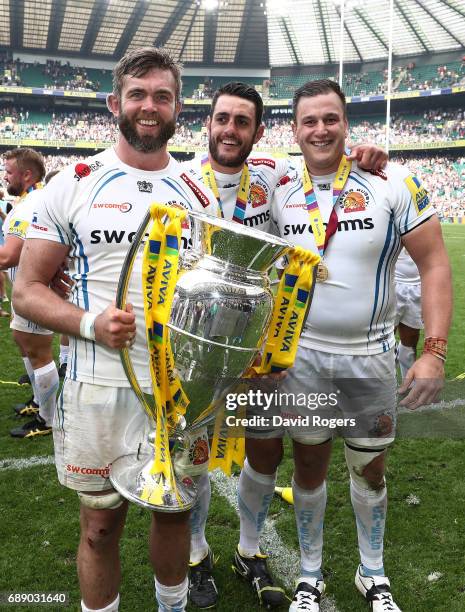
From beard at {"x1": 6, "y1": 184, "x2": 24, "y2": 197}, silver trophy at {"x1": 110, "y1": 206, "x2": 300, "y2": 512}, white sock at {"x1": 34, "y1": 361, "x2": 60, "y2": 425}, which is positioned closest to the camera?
silver trophy at {"x1": 110, "y1": 206, "x2": 300, "y2": 512}

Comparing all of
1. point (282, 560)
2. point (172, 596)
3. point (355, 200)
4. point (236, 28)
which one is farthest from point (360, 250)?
point (236, 28)

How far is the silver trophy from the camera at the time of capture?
1471 mm

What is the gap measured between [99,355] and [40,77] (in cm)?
4269

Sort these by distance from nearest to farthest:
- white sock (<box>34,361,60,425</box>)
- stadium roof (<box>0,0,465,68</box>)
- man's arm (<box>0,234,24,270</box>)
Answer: man's arm (<box>0,234,24,270</box>) < white sock (<box>34,361,60,425</box>) < stadium roof (<box>0,0,465,68</box>)

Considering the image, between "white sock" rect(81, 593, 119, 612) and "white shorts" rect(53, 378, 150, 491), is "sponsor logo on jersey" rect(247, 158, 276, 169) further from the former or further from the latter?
"white sock" rect(81, 593, 119, 612)

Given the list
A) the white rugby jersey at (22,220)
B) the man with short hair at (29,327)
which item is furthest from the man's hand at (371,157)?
the white rugby jersey at (22,220)

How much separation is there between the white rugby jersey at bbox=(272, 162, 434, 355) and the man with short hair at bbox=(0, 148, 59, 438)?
195 centimetres

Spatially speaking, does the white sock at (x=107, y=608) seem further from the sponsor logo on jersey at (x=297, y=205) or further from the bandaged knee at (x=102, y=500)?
the sponsor logo on jersey at (x=297, y=205)

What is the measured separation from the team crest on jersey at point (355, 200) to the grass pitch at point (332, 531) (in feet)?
2.72

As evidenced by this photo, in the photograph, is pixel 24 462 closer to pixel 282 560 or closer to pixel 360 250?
pixel 282 560

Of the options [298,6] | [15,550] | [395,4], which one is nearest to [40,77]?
[298,6]

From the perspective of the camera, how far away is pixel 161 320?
1.56 m

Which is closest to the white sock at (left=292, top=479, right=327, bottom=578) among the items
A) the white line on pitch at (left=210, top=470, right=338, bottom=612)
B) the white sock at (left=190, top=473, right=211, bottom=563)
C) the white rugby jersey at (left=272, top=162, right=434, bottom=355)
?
the white line on pitch at (left=210, top=470, right=338, bottom=612)

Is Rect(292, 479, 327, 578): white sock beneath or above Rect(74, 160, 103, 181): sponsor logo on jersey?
beneath
